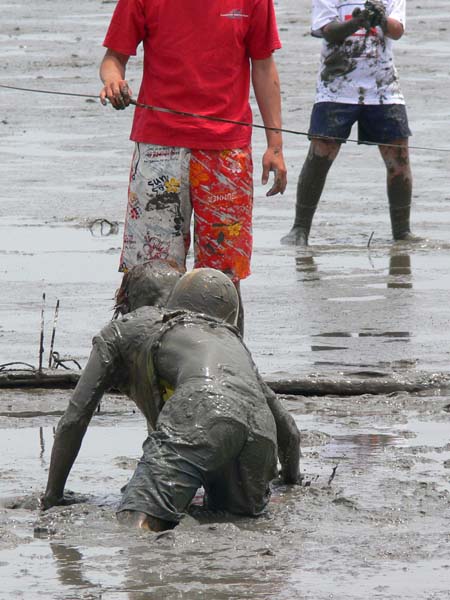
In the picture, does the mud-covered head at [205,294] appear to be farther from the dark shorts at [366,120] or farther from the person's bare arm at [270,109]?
the dark shorts at [366,120]

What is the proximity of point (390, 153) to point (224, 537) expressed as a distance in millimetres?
5839

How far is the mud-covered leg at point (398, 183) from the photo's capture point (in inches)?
423

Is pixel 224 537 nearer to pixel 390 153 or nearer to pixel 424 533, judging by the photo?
pixel 424 533

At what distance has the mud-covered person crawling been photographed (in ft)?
17.5

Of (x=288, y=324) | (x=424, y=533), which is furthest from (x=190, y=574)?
(x=288, y=324)

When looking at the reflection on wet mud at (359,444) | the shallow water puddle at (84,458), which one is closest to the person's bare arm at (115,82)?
the shallow water puddle at (84,458)

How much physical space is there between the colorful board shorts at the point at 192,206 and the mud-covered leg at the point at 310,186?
358cm

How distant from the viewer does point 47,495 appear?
5527 millimetres

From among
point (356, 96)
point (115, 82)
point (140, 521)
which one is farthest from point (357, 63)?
point (140, 521)

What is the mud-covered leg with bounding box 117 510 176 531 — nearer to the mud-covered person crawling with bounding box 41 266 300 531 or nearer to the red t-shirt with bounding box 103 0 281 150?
the mud-covered person crawling with bounding box 41 266 300 531

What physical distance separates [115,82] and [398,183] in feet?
13.5

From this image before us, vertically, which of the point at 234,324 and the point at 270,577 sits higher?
the point at 234,324

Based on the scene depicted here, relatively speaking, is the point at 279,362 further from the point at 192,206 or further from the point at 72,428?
the point at 72,428

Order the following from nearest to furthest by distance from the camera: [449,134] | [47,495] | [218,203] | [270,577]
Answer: [270,577] < [47,495] < [218,203] < [449,134]
